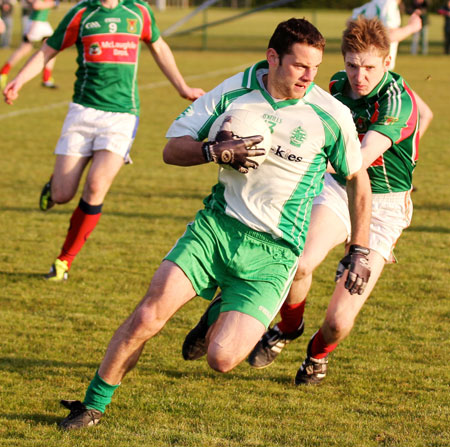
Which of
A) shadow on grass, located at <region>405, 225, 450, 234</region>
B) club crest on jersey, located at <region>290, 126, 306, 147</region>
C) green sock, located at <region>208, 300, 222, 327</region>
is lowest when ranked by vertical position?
shadow on grass, located at <region>405, 225, 450, 234</region>

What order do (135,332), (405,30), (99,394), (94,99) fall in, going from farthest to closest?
(405,30) < (94,99) < (99,394) < (135,332)

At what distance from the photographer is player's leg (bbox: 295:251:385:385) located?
5.09m

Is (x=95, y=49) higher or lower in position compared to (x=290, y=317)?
higher

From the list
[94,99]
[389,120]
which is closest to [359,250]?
[389,120]

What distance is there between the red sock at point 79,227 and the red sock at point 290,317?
2.38 m

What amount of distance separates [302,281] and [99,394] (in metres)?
1.61

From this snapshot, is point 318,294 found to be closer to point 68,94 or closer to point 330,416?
point 330,416

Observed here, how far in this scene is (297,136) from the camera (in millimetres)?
4387

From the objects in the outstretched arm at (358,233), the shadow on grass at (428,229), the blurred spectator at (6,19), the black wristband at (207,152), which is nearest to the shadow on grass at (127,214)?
the shadow on grass at (428,229)

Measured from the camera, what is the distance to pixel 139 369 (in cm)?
532

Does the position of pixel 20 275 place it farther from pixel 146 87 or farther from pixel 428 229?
pixel 146 87

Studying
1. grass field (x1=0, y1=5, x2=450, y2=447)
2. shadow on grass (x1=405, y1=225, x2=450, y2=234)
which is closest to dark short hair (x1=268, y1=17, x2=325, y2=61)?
grass field (x1=0, y1=5, x2=450, y2=447)

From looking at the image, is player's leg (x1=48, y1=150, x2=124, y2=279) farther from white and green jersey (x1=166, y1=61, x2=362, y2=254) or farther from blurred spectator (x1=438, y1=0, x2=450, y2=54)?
blurred spectator (x1=438, y1=0, x2=450, y2=54)

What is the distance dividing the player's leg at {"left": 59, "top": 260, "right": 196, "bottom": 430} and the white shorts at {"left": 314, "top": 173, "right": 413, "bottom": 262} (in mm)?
1512
